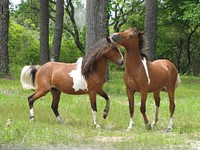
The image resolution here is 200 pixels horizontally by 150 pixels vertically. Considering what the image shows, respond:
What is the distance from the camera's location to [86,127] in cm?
1013

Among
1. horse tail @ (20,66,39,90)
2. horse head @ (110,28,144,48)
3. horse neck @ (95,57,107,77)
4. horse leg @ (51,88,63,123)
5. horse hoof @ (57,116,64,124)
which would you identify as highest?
horse head @ (110,28,144,48)

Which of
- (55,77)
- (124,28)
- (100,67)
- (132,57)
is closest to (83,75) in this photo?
(100,67)

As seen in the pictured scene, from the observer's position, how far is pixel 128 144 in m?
8.05

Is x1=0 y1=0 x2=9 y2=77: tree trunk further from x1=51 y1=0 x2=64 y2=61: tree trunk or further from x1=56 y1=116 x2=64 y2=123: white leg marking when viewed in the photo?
x1=56 y1=116 x2=64 y2=123: white leg marking

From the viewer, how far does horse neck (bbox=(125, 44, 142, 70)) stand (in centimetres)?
986

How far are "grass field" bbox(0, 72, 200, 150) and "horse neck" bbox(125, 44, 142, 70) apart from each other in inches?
53.0

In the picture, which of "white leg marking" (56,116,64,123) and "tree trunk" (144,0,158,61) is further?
"tree trunk" (144,0,158,61)

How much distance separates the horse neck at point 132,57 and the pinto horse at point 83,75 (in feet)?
1.59

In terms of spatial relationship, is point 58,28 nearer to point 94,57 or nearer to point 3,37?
point 3,37

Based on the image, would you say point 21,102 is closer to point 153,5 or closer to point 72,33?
point 153,5

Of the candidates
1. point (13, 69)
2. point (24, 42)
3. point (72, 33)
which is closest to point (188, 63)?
point (72, 33)

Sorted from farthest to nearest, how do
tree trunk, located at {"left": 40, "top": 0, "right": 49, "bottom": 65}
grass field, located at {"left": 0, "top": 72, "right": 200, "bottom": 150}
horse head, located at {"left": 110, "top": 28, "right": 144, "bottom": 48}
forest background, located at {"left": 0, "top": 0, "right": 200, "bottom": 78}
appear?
1. forest background, located at {"left": 0, "top": 0, "right": 200, "bottom": 78}
2. tree trunk, located at {"left": 40, "top": 0, "right": 49, "bottom": 65}
3. horse head, located at {"left": 110, "top": 28, "right": 144, "bottom": 48}
4. grass field, located at {"left": 0, "top": 72, "right": 200, "bottom": 150}

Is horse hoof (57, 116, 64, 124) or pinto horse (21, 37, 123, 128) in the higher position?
pinto horse (21, 37, 123, 128)

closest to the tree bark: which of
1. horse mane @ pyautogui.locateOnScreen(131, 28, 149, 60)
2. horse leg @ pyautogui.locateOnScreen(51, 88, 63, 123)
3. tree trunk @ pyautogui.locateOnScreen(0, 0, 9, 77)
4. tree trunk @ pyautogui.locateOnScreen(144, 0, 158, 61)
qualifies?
tree trunk @ pyautogui.locateOnScreen(144, 0, 158, 61)
